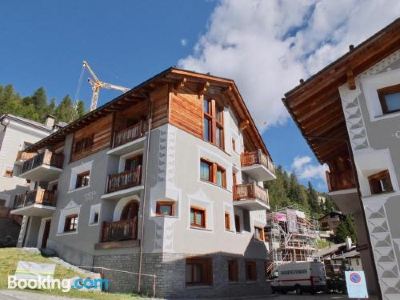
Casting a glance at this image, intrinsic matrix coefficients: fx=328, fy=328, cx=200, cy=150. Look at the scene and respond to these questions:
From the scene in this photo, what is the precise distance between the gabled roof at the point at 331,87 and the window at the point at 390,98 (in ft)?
3.70

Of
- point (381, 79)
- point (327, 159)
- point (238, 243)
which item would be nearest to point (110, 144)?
point (238, 243)

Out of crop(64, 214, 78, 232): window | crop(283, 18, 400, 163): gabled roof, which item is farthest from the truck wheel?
crop(64, 214, 78, 232): window

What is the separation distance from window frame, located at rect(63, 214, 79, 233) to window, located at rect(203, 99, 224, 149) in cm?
1051

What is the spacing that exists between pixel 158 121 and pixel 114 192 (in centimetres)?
490

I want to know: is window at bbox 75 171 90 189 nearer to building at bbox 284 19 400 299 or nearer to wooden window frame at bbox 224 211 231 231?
wooden window frame at bbox 224 211 231 231

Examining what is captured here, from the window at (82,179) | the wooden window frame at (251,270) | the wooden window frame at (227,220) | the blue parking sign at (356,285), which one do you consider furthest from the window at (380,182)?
the window at (82,179)

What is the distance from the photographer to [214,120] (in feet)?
73.9

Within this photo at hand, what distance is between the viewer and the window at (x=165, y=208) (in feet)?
56.2

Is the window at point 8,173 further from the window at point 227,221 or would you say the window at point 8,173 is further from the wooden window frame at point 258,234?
the wooden window frame at point 258,234

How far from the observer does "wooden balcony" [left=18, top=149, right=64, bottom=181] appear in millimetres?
24744

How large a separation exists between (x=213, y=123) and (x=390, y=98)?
39.6 feet

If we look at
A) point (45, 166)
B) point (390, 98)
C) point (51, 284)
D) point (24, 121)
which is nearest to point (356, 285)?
point (390, 98)

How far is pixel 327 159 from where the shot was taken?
19.1 metres

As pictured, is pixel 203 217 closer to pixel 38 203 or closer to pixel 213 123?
pixel 213 123
